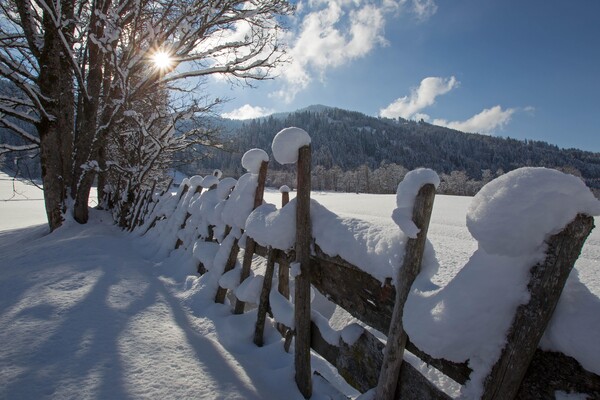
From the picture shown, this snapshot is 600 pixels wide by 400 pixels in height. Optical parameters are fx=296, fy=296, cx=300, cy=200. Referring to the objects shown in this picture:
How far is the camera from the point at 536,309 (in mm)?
1005

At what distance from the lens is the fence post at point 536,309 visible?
95 cm

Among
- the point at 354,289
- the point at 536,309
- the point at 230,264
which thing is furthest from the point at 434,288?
the point at 230,264

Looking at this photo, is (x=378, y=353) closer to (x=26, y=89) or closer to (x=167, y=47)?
(x=26, y=89)

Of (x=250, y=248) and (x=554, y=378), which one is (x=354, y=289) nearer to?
(x=554, y=378)

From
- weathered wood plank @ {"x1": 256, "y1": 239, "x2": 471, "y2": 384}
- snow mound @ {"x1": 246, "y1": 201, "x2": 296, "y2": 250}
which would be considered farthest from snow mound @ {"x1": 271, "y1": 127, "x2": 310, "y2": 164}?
weathered wood plank @ {"x1": 256, "y1": 239, "x2": 471, "y2": 384}

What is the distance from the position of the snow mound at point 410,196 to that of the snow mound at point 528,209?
1.04 feet

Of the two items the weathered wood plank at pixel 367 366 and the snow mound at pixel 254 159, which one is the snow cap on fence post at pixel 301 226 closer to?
the weathered wood plank at pixel 367 366

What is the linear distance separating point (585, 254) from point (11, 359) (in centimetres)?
626

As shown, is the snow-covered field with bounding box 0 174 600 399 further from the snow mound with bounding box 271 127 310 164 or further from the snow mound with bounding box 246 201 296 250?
the snow mound with bounding box 271 127 310 164

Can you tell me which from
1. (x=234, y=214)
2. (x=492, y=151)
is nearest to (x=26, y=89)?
(x=234, y=214)

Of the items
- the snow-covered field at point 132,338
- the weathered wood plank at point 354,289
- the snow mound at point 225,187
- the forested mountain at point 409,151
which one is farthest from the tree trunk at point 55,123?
the forested mountain at point 409,151

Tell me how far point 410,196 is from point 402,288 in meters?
0.45

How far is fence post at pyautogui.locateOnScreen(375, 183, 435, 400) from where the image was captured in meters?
1.38

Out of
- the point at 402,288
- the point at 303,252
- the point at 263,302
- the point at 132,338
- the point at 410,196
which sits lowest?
the point at 132,338
